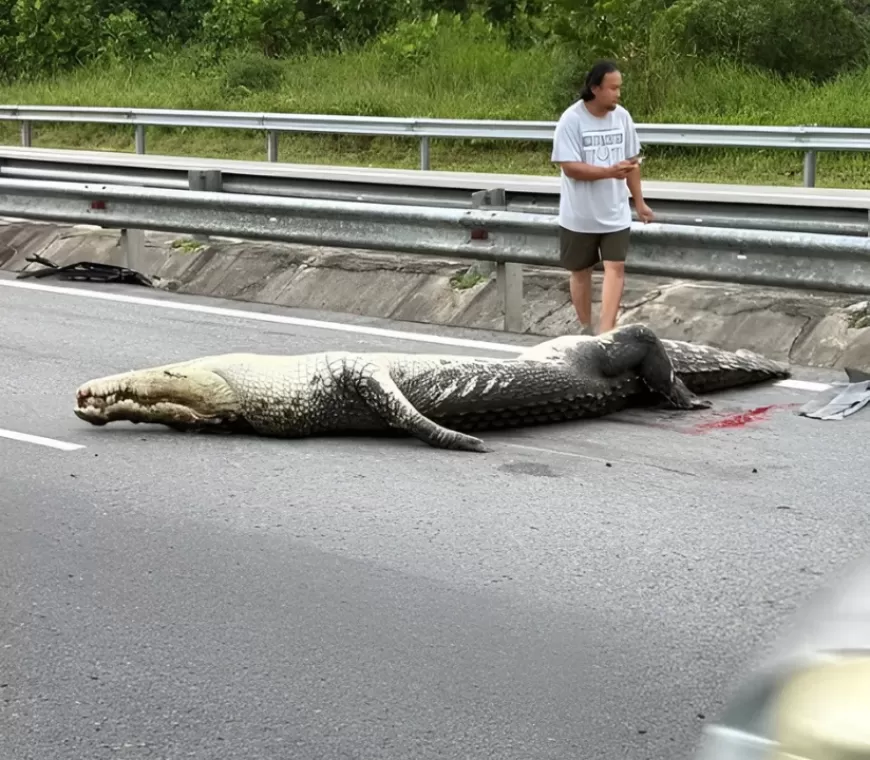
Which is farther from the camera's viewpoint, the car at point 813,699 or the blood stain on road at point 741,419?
the blood stain on road at point 741,419

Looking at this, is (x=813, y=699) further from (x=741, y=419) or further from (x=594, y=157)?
(x=594, y=157)

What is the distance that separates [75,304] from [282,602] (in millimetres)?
7103

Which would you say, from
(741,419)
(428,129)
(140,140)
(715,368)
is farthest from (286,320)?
(140,140)

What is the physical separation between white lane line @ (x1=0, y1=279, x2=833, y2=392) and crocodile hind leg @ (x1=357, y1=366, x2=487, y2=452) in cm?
220

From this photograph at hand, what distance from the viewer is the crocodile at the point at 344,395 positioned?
7.54 metres

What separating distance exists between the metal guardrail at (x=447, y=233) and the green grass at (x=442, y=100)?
883 cm

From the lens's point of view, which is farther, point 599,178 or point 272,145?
point 272,145

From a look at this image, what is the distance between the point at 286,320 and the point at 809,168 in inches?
344

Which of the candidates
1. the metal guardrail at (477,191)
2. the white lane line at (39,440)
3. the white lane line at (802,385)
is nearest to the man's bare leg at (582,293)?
the white lane line at (802,385)

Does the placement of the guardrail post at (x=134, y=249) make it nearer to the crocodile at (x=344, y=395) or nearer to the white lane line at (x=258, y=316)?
the white lane line at (x=258, y=316)

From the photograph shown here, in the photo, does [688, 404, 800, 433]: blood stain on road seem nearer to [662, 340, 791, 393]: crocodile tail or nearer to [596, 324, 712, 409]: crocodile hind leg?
[596, 324, 712, 409]: crocodile hind leg

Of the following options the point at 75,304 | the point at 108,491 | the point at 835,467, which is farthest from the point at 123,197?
the point at 835,467

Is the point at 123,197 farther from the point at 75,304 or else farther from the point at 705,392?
the point at 705,392

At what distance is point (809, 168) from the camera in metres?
18.1
